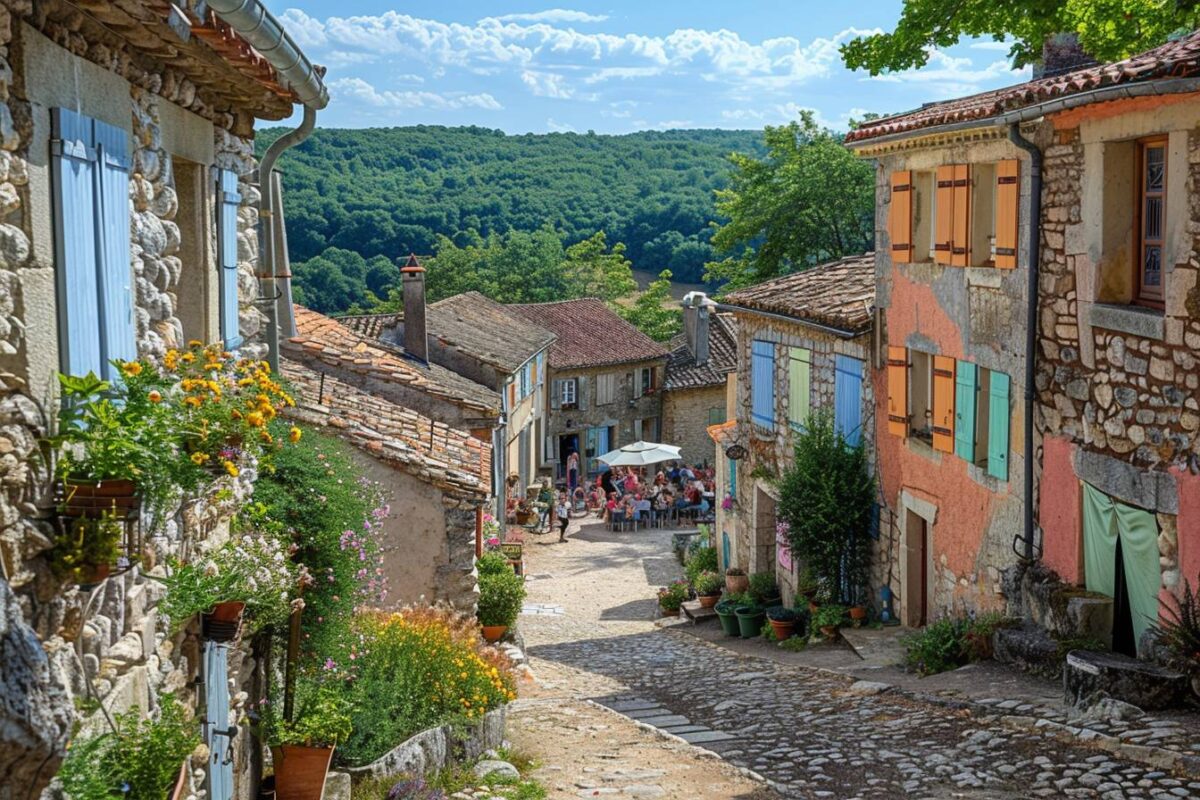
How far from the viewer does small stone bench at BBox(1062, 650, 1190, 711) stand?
9086mm

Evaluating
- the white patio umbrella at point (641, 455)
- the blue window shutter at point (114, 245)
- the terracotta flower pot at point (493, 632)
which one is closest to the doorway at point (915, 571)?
the terracotta flower pot at point (493, 632)

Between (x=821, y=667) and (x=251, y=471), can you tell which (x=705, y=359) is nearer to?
(x=821, y=667)

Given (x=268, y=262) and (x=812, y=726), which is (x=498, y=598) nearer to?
(x=812, y=726)

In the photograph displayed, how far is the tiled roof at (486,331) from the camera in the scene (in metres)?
28.5

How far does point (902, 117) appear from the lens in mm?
14617

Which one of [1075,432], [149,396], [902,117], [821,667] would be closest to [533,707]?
[821,667]

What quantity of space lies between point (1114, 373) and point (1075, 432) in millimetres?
853

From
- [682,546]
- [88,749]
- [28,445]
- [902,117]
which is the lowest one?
[682,546]

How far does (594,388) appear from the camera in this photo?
138 feet

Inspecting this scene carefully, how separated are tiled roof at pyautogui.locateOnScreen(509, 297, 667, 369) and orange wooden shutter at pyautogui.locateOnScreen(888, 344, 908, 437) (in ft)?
85.3

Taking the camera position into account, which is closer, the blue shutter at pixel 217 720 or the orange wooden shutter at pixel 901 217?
the blue shutter at pixel 217 720

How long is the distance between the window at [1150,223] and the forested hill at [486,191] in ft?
160

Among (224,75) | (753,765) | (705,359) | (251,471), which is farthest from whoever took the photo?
(705,359)

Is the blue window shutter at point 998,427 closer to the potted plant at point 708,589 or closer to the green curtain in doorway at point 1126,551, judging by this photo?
the green curtain in doorway at point 1126,551
